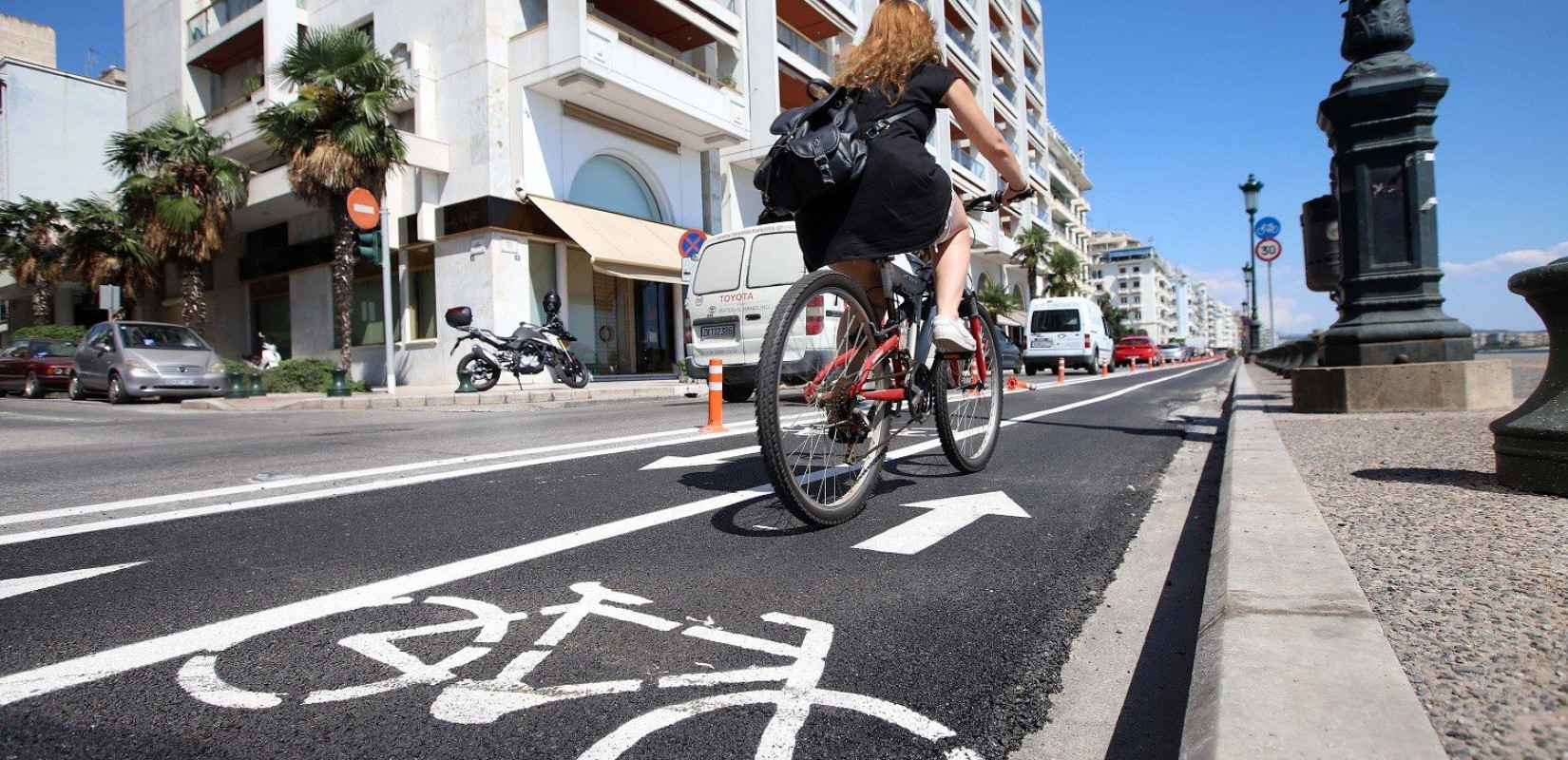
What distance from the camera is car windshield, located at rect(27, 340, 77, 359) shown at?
59.2ft

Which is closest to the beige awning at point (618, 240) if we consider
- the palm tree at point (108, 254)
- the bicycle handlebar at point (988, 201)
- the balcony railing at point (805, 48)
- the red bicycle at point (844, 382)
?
the balcony railing at point (805, 48)

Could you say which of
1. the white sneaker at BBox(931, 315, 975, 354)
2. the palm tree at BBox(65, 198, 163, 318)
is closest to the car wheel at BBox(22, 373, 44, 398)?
the palm tree at BBox(65, 198, 163, 318)

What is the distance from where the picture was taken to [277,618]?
2.03 m

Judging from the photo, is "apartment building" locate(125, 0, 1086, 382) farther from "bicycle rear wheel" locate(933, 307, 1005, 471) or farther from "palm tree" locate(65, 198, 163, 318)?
"bicycle rear wheel" locate(933, 307, 1005, 471)

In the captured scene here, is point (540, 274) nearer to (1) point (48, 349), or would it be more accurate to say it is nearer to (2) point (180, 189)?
(2) point (180, 189)

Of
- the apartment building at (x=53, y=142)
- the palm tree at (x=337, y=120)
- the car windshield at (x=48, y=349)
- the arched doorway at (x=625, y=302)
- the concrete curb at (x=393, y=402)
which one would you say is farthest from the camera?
the apartment building at (x=53, y=142)

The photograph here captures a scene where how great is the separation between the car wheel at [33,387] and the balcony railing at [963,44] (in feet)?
126

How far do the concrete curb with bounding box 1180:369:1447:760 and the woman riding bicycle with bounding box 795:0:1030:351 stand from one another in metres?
1.52

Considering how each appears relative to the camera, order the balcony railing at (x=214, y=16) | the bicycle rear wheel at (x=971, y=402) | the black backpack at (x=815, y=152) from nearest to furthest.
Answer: the black backpack at (x=815, y=152) → the bicycle rear wheel at (x=971, y=402) → the balcony railing at (x=214, y=16)

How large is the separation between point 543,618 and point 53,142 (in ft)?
152

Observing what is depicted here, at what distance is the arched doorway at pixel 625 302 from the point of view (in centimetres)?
2077

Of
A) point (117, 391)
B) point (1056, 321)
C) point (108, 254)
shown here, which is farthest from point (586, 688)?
point (108, 254)

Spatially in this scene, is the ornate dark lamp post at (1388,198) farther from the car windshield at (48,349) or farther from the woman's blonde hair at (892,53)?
the car windshield at (48,349)

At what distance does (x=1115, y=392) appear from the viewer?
12953mm
